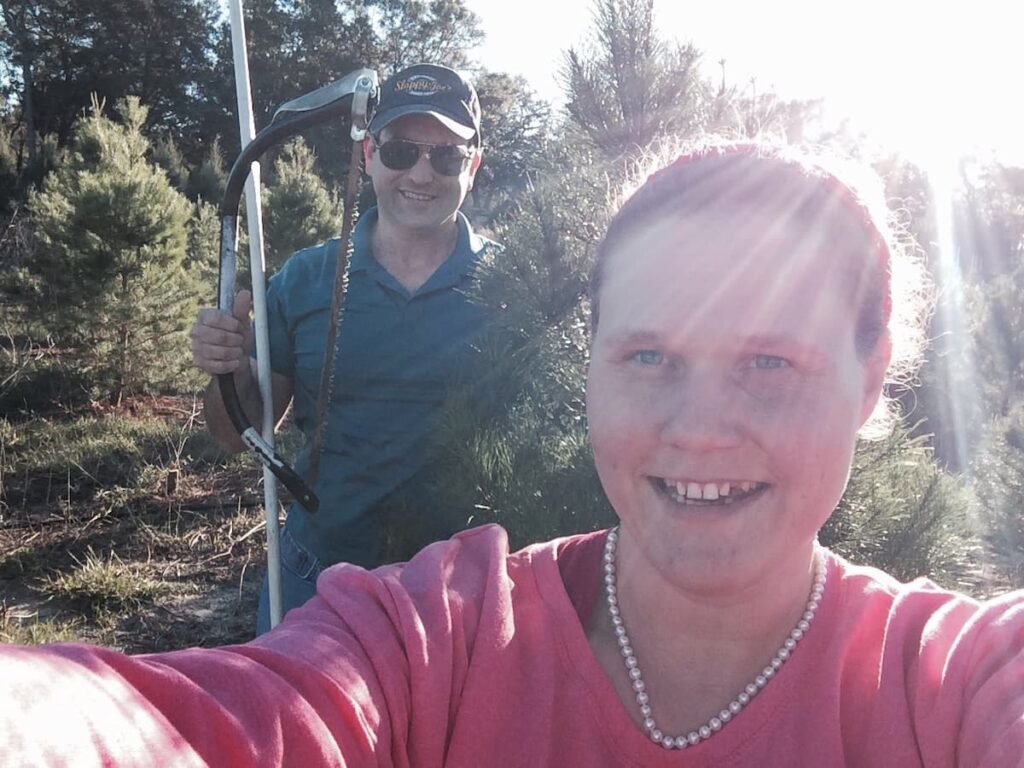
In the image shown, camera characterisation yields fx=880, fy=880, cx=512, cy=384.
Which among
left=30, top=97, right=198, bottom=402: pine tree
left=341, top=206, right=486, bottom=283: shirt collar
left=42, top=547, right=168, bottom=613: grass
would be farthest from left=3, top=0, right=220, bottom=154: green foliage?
left=341, top=206, right=486, bottom=283: shirt collar

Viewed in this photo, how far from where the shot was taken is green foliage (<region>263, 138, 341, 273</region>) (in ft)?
32.0

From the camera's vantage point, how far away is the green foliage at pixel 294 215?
32.0ft

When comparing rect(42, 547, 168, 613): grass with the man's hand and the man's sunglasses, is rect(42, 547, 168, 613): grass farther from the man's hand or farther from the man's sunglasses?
the man's sunglasses

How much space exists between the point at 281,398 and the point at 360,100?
2.89 feet

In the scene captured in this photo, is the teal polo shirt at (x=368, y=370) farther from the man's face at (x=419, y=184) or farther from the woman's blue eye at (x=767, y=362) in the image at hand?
the woman's blue eye at (x=767, y=362)

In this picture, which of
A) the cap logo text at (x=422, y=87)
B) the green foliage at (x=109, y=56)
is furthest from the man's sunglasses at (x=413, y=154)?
the green foliage at (x=109, y=56)

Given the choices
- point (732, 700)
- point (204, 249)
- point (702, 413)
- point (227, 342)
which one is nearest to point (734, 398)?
point (702, 413)

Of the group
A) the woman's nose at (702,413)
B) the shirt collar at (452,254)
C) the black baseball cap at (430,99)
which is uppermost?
the black baseball cap at (430,99)

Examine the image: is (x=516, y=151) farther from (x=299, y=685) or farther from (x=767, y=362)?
(x=299, y=685)

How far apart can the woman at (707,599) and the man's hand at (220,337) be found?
0.91 meters

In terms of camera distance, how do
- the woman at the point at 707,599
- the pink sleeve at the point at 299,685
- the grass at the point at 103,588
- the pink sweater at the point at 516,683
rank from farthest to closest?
the grass at the point at 103,588
the woman at the point at 707,599
the pink sweater at the point at 516,683
the pink sleeve at the point at 299,685

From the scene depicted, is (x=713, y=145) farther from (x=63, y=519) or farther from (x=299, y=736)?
(x=63, y=519)

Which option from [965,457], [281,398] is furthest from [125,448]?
[965,457]

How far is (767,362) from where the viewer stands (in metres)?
1.08
